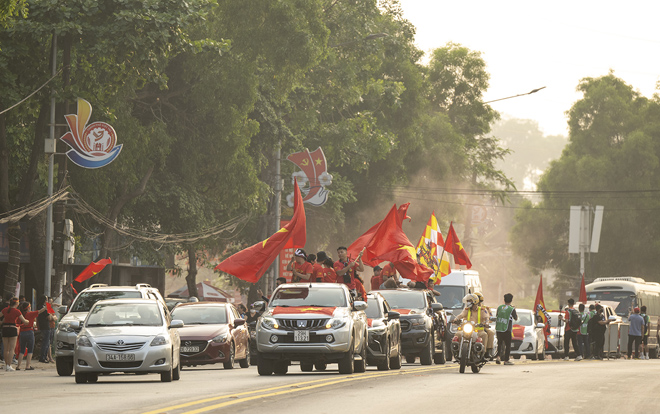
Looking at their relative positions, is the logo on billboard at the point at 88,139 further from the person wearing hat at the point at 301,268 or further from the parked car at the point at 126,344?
the parked car at the point at 126,344

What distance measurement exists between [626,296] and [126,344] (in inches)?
1235

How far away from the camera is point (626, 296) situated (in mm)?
46000

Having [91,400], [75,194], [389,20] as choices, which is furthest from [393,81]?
[91,400]

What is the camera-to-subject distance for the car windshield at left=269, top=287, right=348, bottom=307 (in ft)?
67.4

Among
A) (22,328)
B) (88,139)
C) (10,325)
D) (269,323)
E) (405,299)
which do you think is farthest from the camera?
(88,139)

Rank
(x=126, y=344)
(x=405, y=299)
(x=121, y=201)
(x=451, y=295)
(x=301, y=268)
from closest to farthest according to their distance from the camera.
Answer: (x=126, y=344), (x=301, y=268), (x=405, y=299), (x=121, y=201), (x=451, y=295)

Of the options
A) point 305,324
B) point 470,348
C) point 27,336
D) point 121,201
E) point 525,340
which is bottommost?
point 525,340

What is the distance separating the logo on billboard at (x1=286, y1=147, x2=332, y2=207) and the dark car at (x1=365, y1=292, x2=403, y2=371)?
60.2ft

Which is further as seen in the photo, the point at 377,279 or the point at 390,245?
the point at 390,245

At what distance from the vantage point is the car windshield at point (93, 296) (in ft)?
76.8

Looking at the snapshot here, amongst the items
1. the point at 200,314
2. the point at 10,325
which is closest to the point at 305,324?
the point at 200,314

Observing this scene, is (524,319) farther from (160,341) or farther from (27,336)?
(160,341)

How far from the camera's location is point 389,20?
51.3 m

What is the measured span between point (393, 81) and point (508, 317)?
1022 inches
